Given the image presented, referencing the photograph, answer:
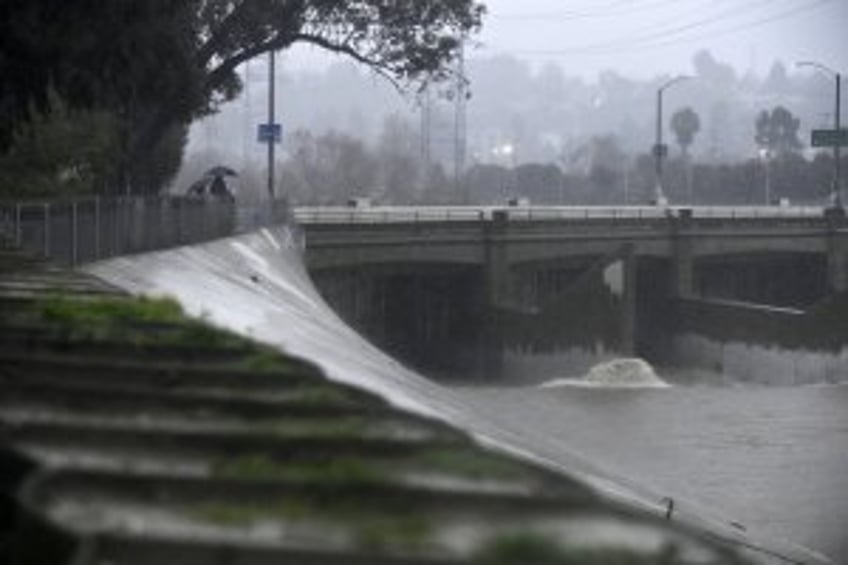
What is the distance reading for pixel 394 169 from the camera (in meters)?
125

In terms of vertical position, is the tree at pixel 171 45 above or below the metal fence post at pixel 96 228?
above

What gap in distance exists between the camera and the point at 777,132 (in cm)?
14538

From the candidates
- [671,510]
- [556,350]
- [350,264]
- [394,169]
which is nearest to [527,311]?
[556,350]

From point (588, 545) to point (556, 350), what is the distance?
4927cm

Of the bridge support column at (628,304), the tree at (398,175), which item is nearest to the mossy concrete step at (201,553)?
the bridge support column at (628,304)

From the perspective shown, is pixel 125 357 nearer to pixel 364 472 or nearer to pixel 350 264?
pixel 364 472

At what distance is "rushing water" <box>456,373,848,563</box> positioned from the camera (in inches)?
928

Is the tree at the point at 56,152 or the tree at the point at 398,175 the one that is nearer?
the tree at the point at 56,152

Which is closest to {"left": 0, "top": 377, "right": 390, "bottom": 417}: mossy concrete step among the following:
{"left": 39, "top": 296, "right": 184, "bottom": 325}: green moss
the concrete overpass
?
{"left": 39, "top": 296, "right": 184, "bottom": 325}: green moss

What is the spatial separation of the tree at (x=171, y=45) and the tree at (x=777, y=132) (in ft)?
333

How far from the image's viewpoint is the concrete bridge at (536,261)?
55594mm

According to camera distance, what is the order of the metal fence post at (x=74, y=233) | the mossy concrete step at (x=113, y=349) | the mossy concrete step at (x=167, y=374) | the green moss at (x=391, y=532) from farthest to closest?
the metal fence post at (x=74, y=233) < the mossy concrete step at (x=113, y=349) < the mossy concrete step at (x=167, y=374) < the green moss at (x=391, y=532)

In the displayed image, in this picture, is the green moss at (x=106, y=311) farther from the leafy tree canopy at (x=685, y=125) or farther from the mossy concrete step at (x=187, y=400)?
the leafy tree canopy at (x=685, y=125)

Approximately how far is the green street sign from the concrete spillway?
116 ft
